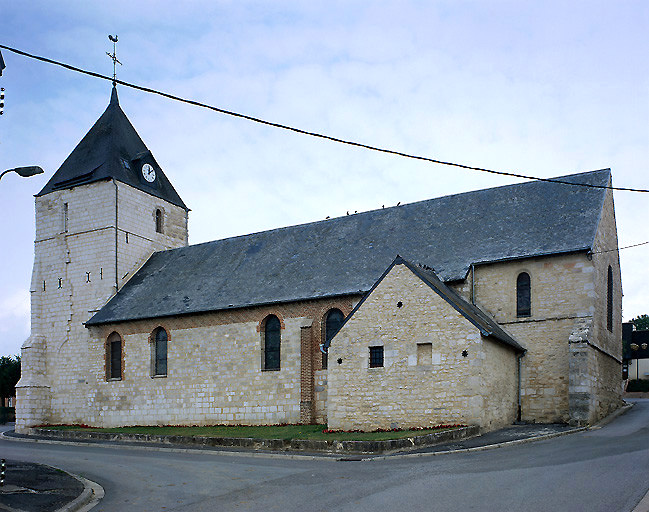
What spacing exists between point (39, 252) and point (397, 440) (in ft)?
86.4

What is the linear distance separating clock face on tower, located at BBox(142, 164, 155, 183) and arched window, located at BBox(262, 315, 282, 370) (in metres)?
13.7

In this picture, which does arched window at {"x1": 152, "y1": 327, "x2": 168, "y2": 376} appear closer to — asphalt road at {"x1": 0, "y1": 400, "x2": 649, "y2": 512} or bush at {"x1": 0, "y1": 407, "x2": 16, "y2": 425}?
asphalt road at {"x1": 0, "y1": 400, "x2": 649, "y2": 512}

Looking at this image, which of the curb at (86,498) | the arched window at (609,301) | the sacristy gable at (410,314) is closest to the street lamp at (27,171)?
the curb at (86,498)

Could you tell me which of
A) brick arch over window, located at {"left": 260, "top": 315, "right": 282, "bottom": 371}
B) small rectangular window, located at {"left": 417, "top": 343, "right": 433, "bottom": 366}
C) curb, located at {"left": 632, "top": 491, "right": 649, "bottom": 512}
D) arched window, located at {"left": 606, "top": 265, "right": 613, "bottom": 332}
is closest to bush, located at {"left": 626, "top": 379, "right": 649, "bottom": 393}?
arched window, located at {"left": 606, "top": 265, "right": 613, "bottom": 332}

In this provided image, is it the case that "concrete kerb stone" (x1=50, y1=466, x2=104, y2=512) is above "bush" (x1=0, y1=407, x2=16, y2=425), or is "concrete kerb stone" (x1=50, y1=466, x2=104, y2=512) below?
above

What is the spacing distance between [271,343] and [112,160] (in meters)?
14.6

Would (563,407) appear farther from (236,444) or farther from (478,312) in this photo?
(236,444)

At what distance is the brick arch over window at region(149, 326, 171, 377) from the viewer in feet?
106

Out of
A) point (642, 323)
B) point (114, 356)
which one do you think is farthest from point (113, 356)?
point (642, 323)

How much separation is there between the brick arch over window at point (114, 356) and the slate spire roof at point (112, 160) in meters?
8.21

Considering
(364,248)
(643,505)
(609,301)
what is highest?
(364,248)

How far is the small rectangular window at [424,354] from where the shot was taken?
73.0 ft

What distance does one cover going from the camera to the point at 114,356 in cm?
3428

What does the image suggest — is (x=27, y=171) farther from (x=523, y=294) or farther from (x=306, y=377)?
(x=523, y=294)
